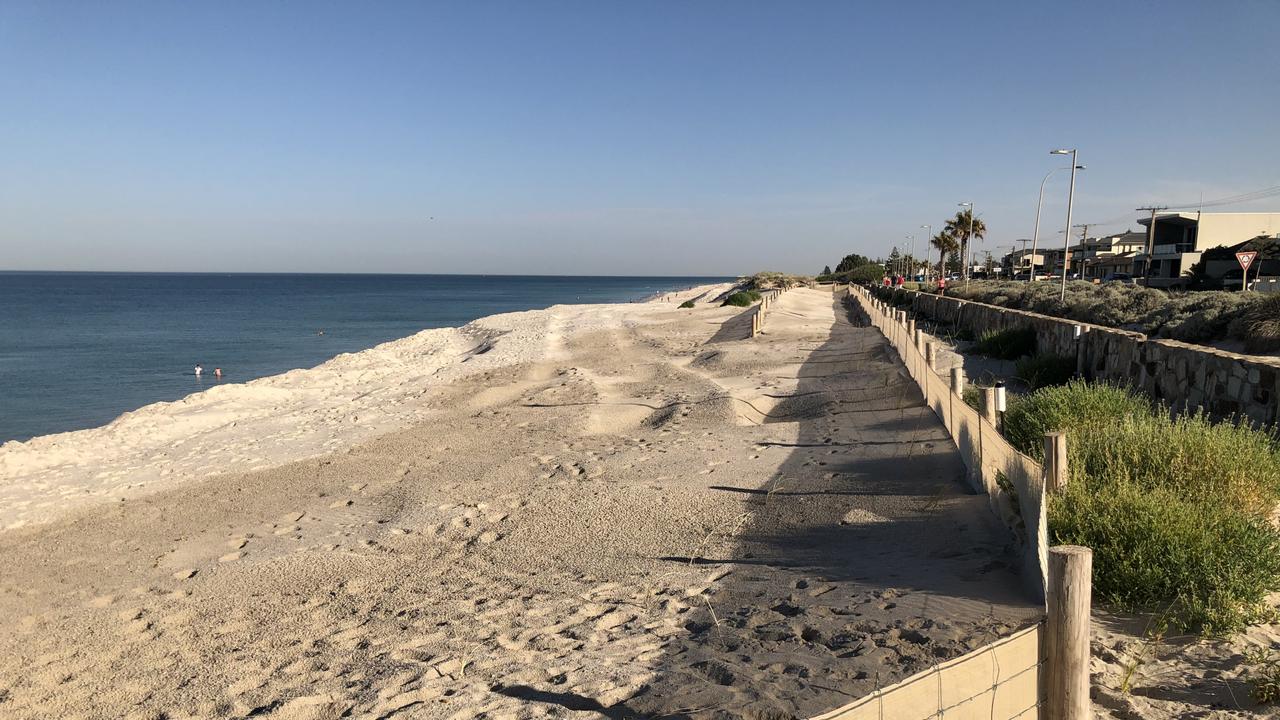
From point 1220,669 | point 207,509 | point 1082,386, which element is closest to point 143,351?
point 207,509

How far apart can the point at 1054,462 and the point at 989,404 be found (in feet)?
6.85

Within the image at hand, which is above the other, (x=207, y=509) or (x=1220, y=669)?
(x=1220, y=669)

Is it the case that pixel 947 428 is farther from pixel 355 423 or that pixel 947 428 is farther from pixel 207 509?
pixel 355 423

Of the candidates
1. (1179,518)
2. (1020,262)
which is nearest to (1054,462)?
(1179,518)

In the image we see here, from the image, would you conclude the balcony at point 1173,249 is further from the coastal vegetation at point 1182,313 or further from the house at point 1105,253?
the coastal vegetation at point 1182,313

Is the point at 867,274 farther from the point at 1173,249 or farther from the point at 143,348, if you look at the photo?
the point at 143,348

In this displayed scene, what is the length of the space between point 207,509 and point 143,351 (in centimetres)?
3585

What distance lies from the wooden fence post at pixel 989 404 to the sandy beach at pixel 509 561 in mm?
820

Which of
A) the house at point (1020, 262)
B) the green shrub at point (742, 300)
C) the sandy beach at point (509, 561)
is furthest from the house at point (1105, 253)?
the sandy beach at point (509, 561)

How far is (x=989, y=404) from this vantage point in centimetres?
844

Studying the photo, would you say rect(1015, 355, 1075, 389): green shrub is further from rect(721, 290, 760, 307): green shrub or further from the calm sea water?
rect(721, 290, 760, 307): green shrub

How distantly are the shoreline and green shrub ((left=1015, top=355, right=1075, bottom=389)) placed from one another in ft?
41.0

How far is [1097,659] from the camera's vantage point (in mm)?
4855

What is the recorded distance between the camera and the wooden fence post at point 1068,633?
3592mm
